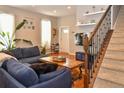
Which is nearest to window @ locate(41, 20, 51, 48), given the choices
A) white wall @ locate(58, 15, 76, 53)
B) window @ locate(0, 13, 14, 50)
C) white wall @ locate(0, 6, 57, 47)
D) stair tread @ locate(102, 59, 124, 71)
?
white wall @ locate(0, 6, 57, 47)

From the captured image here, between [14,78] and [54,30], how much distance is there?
7.22m

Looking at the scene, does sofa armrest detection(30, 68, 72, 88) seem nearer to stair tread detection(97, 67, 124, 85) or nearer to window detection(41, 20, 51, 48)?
stair tread detection(97, 67, 124, 85)

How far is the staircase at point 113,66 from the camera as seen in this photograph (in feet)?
8.10

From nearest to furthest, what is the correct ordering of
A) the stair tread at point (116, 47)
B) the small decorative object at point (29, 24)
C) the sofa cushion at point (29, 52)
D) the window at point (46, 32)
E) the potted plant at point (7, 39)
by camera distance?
the stair tread at point (116, 47) < the sofa cushion at point (29, 52) < the potted plant at point (7, 39) < the small decorative object at point (29, 24) < the window at point (46, 32)

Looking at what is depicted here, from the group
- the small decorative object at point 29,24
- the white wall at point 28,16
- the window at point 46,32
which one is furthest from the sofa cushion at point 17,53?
the window at point 46,32

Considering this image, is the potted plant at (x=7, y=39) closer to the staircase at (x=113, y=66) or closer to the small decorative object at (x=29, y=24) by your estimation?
the small decorative object at (x=29, y=24)

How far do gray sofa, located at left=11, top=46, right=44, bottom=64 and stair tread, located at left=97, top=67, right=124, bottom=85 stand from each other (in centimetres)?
250

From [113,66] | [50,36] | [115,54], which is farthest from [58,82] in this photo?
[50,36]

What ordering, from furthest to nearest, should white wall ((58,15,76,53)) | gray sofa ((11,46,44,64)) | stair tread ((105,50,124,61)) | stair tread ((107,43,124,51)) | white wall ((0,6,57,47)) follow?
white wall ((58,15,76,53)) < white wall ((0,6,57,47)) < gray sofa ((11,46,44,64)) < stair tread ((107,43,124,51)) < stair tread ((105,50,124,61))

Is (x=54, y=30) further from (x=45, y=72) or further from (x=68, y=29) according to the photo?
(x=45, y=72)

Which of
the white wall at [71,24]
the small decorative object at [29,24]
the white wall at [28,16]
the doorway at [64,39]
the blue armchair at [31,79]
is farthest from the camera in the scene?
the doorway at [64,39]

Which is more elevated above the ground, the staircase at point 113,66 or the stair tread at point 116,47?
the stair tread at point 116,47

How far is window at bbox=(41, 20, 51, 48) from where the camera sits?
27.1 ft
